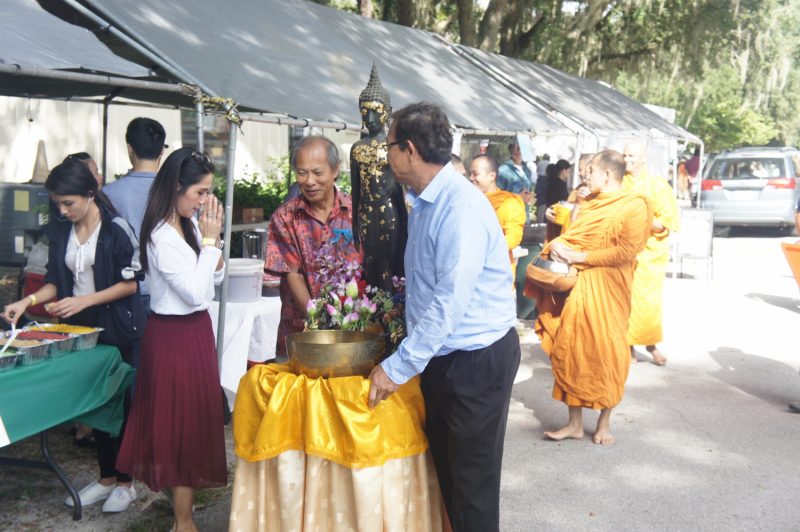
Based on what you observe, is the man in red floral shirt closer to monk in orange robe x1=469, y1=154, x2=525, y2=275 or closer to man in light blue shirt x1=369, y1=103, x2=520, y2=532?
man in light blue shirt x1=369, y1=103, x2=520, y2=532

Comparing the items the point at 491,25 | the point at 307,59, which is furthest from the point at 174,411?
the point at 491,25

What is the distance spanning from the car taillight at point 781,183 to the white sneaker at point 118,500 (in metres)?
16.9

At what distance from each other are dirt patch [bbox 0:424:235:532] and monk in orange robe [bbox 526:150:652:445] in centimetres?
221

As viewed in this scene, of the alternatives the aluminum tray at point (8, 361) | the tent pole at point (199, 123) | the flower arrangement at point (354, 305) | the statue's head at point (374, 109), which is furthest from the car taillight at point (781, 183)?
the aluminum tray at point (8, 361)

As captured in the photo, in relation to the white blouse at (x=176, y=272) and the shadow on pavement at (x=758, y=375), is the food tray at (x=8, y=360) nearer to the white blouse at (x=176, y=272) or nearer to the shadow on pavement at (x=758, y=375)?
the white blouse at (x=176, y=272)

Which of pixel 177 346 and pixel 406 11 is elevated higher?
pixel 406 11

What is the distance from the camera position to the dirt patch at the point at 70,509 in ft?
13.0

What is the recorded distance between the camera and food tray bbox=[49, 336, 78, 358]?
361 centimetres

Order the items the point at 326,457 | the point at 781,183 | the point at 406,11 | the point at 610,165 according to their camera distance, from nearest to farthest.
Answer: the point at 326,457 < the point at 610,165 < the point at 406,11 < the point at 781,183

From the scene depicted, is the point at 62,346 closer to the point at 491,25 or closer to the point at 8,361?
the point at 8,361

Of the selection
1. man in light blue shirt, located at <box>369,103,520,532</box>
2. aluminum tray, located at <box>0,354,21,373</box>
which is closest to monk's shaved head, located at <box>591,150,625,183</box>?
man in light blue shirt, located at <box>369,103,520,532</box>

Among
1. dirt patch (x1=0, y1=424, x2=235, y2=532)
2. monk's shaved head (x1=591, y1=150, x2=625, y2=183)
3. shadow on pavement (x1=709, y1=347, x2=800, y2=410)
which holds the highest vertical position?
monk's shaved head (x1=591, y1=150, x2=625, y2=183)

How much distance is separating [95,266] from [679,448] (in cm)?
366

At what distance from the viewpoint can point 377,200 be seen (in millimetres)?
3201
